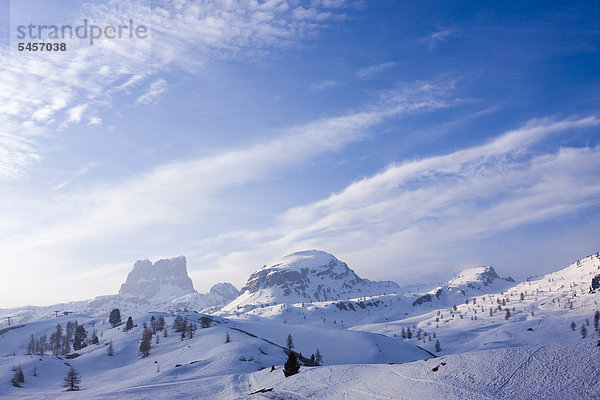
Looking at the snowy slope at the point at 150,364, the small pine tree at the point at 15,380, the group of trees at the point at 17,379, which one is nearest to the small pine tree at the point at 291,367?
the snowy slope at the point at 150,364

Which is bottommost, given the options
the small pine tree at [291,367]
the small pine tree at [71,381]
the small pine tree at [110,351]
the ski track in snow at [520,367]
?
the small pine tree at [110,351]

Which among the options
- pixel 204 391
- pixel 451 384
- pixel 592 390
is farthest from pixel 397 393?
pixel 204 391

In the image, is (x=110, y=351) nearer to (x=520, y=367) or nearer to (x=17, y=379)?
(x=17, y=379)

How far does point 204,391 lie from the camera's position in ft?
169

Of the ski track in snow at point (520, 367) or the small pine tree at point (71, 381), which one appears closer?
the ski track in snow at point (520, 367)

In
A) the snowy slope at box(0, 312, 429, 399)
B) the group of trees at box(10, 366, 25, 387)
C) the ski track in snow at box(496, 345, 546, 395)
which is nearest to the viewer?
the ski track in snow at box(496, 345, 546, 395)

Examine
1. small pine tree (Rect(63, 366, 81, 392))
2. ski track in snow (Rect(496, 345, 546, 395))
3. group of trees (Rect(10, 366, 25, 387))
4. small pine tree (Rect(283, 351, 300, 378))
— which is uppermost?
ski track in snow (Rect(496, 345, 546, 395))

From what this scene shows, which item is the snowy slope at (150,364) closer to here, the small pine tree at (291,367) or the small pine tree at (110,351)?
the small pine tree at (110,351)

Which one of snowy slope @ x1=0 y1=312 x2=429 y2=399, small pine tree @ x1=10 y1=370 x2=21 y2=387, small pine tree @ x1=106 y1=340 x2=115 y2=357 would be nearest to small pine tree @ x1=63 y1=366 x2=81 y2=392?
snowy slope @ x1=0 y1=312 x2=429 y2=399

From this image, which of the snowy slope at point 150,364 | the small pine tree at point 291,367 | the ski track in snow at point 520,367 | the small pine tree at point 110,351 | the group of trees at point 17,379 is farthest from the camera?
the small pine tree at point 110,351

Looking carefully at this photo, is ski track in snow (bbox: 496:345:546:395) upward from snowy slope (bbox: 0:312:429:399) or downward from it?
upward

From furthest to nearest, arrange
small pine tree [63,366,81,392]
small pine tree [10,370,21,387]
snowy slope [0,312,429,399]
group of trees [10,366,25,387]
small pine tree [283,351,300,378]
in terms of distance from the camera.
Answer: group of trees [10,366,25,387], small pine tree [10,370,21,387], snowy slope [0,312,429,399], small pine tree [63,366,81,392], small pine tree [283,351,300,378]

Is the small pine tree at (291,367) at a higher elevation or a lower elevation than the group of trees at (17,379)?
higher

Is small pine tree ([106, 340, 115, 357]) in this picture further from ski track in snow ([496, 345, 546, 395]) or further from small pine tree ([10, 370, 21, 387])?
ski track in snow ([496, 345, 546, 395])
